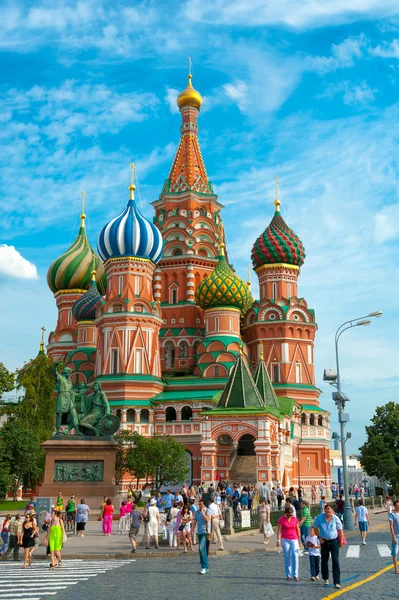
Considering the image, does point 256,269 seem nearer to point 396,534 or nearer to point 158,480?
point 158,480

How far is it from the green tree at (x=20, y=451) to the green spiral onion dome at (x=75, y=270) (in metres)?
19.0

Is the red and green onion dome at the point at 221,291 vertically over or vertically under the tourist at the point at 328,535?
over

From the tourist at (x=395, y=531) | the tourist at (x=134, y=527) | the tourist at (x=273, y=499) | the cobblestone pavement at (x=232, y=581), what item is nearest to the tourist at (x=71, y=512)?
the tourist at (x=134, y=527)

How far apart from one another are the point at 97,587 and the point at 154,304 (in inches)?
1408

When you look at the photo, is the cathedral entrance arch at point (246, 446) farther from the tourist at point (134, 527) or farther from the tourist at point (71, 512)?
the tourist at point (134, 527)

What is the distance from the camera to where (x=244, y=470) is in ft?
126

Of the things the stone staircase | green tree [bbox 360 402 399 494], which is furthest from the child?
green tree [bbox 360 402 399 494]

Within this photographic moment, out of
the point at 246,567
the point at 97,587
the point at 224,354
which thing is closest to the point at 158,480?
the point at 224,354

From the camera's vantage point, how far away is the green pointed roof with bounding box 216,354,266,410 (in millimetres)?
37031

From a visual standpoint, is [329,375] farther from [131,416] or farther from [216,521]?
[131,416]

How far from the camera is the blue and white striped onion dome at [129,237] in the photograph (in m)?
46.7

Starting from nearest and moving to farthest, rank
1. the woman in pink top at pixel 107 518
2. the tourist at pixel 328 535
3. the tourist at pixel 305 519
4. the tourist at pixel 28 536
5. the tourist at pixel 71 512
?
the tourist at pixel 328 535 < the tourist at pixel 28 536 < the tourist at pixel 305 519 < the woman in pink top at pixel 107 518 < the tourist at pixel 71 512

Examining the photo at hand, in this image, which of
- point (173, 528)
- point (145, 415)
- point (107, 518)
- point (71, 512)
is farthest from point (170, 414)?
point (173, 528)

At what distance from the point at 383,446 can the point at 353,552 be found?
32832mm
